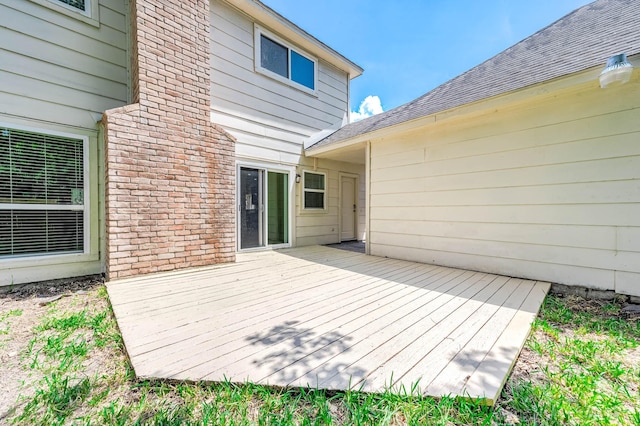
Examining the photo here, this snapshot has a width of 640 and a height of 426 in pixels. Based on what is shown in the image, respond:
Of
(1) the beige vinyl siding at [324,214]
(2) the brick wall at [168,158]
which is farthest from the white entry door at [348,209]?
(2) the brick wall at [168,158]

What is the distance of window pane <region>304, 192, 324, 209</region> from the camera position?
667 cm

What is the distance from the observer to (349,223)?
26.5ft

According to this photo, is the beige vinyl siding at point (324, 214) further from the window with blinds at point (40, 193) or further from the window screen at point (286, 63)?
the window with blinds at point (40, 193)

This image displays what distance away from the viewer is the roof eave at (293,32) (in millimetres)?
5121

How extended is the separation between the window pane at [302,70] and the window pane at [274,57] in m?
0.21

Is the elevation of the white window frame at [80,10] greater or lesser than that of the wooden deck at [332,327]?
greater

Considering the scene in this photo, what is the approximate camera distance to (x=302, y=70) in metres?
6.46

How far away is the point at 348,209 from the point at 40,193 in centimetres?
659

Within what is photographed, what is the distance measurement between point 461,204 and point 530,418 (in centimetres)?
342

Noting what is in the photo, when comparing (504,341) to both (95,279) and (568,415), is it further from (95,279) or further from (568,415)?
(95,279)

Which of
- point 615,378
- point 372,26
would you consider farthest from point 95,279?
point 372,26

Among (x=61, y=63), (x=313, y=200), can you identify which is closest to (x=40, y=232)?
(x=61, y=63)

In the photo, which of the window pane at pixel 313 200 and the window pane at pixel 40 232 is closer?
the window pane at pixel 40 232

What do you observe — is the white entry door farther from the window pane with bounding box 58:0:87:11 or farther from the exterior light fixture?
the window pane with bounding box 58:0:87:11
